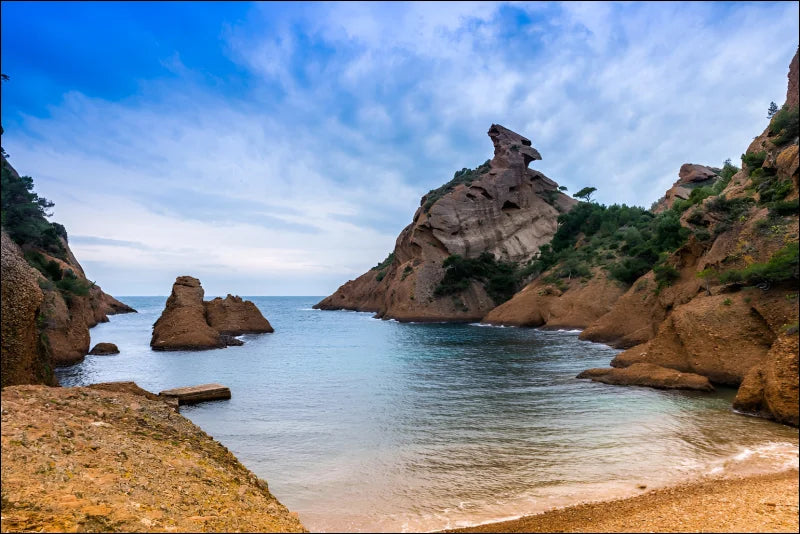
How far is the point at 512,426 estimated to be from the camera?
38.9 ft

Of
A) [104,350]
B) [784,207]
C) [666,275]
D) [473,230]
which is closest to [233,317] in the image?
[104,350]

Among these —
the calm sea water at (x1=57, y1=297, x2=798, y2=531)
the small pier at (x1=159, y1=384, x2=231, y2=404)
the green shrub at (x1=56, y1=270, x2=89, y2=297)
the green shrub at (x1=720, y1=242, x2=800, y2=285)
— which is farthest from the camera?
the green shrub at (x1=56, y1=270, x2=89, y2=297)

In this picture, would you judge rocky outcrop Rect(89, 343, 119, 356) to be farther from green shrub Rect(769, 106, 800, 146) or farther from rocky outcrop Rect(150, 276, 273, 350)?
green shrub Rect(769, 106, 800, 146)

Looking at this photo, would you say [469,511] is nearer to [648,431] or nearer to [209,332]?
[648,431]

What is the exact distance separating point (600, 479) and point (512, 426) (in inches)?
152

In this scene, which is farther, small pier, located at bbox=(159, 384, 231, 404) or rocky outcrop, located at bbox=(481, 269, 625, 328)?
rocky outcrop, located at bbox=(481, 269, 625, 328)

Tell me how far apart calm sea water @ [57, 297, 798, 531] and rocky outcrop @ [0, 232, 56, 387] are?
4.42m

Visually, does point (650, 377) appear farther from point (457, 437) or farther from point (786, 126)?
point (786, 126)

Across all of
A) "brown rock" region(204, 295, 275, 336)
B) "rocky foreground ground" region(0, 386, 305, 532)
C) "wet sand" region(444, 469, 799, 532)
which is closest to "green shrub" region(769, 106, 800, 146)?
"wet sand" region(444, 469, 799, 532)

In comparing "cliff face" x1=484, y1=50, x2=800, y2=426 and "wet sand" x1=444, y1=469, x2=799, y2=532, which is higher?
"cliff face" x1=484, y1=50, x2=800, y2=426

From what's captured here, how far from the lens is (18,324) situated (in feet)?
29.9

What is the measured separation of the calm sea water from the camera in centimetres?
755

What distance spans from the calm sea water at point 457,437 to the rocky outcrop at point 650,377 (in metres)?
0.70

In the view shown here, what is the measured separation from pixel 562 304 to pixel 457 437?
116 ft
